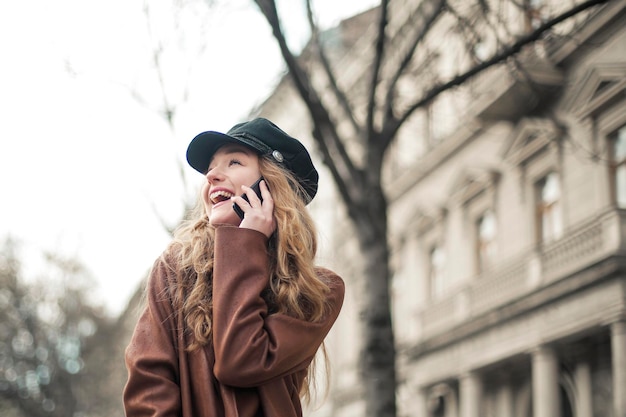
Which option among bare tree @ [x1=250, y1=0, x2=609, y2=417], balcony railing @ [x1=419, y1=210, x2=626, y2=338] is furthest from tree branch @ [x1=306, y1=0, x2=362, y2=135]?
balcony railing @ [x1=419, y1=210, x2=626, y2=338]

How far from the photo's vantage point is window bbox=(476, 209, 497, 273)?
21188 millimetres

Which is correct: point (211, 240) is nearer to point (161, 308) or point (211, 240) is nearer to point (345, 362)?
point (161, 308)

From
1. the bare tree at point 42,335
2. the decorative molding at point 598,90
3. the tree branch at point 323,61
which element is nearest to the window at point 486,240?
the decorative molding at point 598,90

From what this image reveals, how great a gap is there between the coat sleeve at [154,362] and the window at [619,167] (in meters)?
13.8

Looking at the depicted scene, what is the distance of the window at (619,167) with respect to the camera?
51.2 feet

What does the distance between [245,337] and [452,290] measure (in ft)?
65.0

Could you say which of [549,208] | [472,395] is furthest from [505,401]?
[549,208]

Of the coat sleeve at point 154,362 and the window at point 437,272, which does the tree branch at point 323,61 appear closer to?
the coat sleeve at point 154,362

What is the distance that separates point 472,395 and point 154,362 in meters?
19.1

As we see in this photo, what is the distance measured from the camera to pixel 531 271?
17953 millimetres

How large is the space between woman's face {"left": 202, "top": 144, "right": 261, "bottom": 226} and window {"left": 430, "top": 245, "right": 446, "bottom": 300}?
2106cm

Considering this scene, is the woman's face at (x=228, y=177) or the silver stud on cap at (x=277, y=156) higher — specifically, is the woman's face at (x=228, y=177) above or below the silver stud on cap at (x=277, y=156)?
below

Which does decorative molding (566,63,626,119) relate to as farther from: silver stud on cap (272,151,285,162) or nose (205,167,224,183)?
nose (205,167,224,183)

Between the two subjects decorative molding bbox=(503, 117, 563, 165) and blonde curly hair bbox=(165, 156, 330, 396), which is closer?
blonde curly hair bbox=(165, 156, 330, 396)
